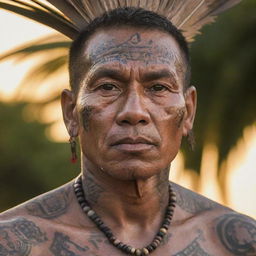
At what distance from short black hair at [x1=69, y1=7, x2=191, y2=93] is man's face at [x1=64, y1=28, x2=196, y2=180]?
0.15 feet

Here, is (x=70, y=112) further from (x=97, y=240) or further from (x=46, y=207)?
(x=97, y=240)

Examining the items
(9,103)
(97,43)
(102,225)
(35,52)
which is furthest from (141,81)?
(9,103)

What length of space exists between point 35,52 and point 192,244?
1591cm

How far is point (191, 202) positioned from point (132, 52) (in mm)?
1201

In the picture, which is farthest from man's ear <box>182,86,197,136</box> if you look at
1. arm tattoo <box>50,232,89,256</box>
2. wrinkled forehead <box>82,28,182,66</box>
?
arm tattoo <box>50,232,89,256</box>

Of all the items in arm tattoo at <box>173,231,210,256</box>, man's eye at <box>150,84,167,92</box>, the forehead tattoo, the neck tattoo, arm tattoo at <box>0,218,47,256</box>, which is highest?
the forehead tattoo

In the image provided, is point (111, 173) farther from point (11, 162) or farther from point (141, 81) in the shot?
point (11, 162)

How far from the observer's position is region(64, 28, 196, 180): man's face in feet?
25.8

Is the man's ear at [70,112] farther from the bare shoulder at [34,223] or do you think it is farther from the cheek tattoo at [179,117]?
the cheek tattoo at [179,117]

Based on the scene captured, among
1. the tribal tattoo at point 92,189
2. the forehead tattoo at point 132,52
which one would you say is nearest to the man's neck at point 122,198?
the tribal tattoo at point 92,189

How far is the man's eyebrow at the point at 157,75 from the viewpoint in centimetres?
802

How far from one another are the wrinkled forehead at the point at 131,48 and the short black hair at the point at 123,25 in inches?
1.6

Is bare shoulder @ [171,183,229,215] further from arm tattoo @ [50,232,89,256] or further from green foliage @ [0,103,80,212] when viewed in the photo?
green foliage @ [0,103,80,212]

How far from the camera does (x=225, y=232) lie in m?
8.62
